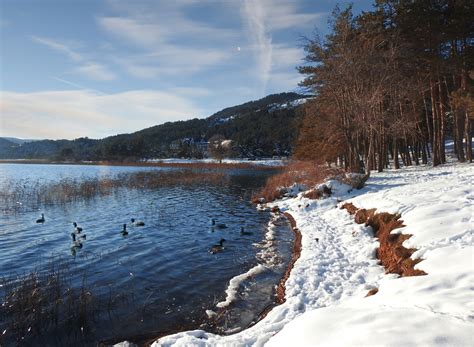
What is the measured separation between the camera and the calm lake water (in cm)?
689

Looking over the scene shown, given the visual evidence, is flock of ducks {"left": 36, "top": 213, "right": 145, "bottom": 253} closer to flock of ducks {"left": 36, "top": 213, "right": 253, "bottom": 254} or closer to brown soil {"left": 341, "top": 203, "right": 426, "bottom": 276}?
flock of ducks {"left": 36, "top": 213, "right": 253, "bottom": 254}

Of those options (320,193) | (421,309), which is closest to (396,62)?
(320,193)

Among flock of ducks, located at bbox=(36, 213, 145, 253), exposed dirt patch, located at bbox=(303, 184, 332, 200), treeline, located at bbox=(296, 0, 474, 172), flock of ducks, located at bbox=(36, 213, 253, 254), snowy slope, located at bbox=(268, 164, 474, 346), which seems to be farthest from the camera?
treeline, located at bbox=(296, 0, 474, 172)

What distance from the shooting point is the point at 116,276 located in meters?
9.67

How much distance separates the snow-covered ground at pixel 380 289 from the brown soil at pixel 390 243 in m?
0.20

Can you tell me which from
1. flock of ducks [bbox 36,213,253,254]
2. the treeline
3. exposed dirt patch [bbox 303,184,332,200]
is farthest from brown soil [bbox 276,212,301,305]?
the treeline

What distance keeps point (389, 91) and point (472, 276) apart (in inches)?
825

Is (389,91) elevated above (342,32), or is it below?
below

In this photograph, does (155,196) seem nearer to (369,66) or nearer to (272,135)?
(369,66)

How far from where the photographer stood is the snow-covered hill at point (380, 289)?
393 cm

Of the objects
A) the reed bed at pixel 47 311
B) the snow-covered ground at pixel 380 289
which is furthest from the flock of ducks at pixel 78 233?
the snow-covered ground at pixel 380 289

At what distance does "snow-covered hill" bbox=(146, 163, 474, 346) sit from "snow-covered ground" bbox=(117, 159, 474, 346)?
0.04 ft

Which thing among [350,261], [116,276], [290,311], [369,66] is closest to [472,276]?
[290,311]

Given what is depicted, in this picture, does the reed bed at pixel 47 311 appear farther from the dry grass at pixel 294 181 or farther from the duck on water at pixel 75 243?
the dry grass at pixel 294 181
